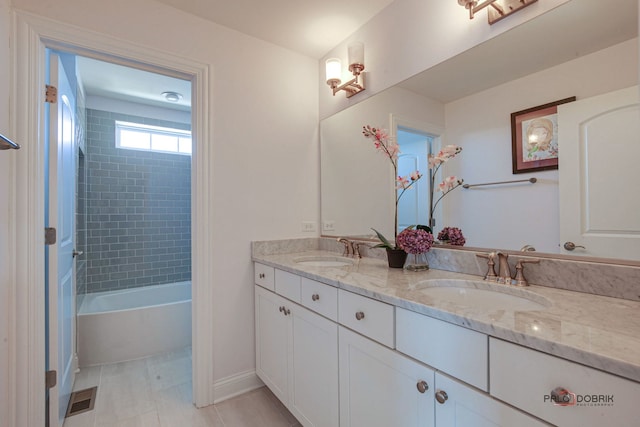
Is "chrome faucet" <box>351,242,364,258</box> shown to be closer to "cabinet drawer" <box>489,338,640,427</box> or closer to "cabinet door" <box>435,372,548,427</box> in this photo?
"cabinet door" <box>435,372,548,427</box>

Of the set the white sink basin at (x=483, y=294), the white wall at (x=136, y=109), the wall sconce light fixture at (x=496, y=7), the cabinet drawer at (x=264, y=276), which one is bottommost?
the cabinet drawer at (x=264, y=276)

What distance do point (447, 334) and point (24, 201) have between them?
1842mm

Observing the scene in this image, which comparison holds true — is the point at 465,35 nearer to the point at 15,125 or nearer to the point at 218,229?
the point at 218,229

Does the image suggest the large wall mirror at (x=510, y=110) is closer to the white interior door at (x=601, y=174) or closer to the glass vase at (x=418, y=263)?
the white interior door at (x=601, y=174)

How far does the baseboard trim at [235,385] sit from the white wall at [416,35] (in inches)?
76.6

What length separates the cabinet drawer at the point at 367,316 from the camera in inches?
40.4

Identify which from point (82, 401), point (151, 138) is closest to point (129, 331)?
point (82, 401)

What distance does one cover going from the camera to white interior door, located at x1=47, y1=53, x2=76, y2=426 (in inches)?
59.5

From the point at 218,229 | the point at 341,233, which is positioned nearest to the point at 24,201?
the point at 218,229

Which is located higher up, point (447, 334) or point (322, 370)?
point (447, 334)

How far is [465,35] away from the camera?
138 centimetres

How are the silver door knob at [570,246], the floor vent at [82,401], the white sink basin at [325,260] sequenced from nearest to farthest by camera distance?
1. the silver door knob at [570,246]
2. the floor vent at [82,401]
3. the white sink basin at [325,260]

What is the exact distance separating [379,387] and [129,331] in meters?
2.26

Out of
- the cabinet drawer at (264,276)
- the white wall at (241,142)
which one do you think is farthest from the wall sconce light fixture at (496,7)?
the cabinet drawer at (264,276)
